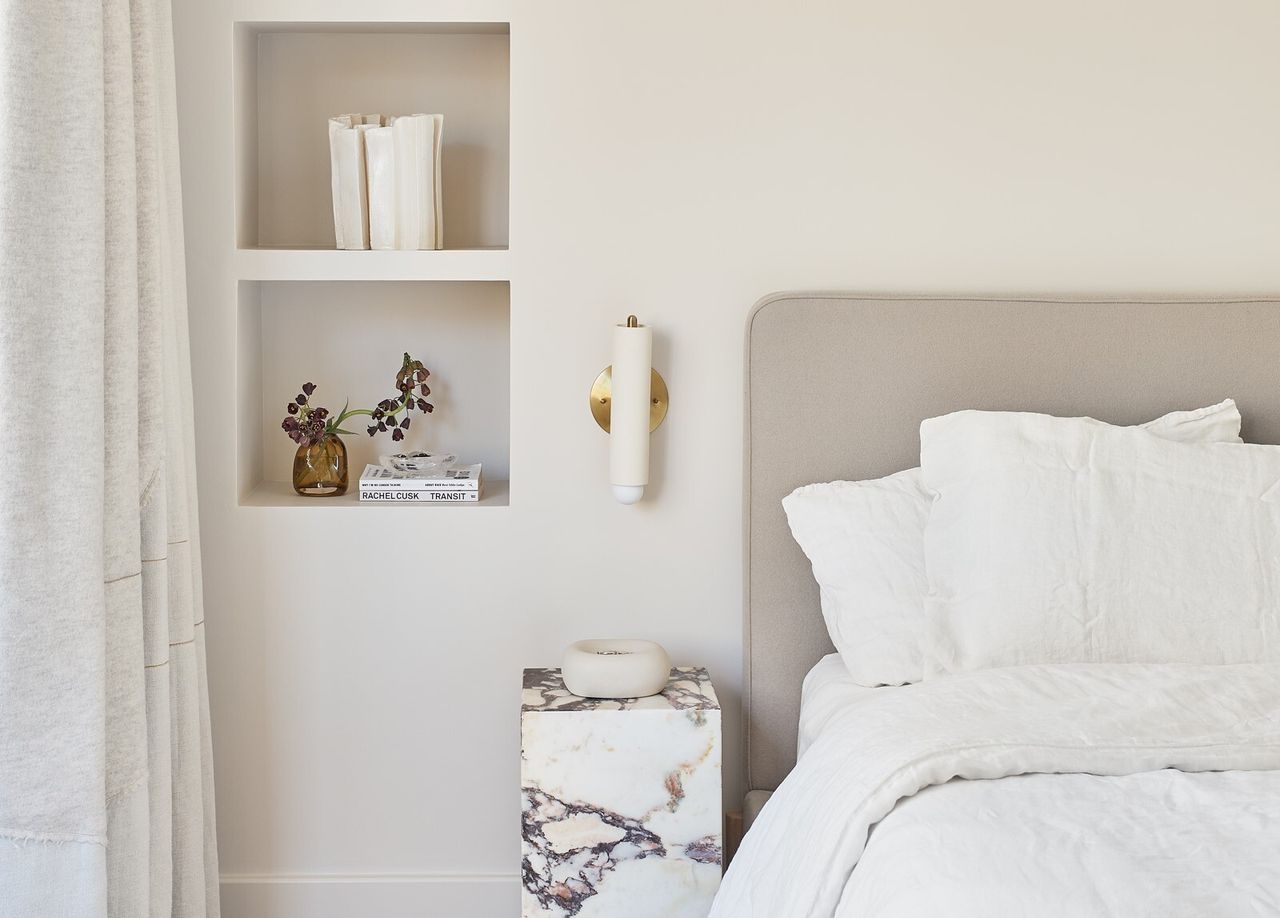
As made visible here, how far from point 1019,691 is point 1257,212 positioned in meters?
1.22

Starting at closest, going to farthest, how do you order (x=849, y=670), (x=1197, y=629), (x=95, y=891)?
(x=95, y=891) < (x=1197, y=629) < (x=849, y=670)

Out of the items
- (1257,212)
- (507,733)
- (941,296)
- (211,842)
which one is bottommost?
(211,842)

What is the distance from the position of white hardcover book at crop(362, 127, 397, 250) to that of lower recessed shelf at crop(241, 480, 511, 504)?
51 cm

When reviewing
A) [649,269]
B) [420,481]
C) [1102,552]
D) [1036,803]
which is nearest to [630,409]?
[649,269]

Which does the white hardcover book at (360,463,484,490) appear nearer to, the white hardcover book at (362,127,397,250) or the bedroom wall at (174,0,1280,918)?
the bedroom wall at (174,0,1280,918)

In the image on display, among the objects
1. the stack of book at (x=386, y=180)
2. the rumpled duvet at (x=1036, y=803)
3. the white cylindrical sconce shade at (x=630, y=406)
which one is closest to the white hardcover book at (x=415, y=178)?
the stack of book at (x=386, y=180)

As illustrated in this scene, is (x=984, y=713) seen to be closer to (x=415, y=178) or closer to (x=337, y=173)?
(x=415, y=178)

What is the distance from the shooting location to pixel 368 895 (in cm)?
234

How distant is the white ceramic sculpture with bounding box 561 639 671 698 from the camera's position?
Answer: 2.06m

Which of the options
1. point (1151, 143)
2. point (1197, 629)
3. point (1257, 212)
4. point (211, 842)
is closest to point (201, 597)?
point (211, 842)

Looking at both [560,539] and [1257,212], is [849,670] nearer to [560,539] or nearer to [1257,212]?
[560,539]

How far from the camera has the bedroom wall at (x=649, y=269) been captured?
7.36 feet

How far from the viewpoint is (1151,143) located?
2271mm

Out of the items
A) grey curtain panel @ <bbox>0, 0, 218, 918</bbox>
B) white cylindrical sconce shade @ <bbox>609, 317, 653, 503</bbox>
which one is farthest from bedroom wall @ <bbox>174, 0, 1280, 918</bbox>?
grey curtain panel @ <bbox>0, 0, 218, 918</bbox>
